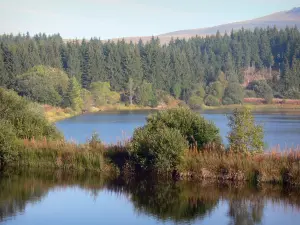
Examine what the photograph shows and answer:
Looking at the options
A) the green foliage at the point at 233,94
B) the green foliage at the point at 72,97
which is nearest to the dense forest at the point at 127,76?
the green foliage at the point at 233,94

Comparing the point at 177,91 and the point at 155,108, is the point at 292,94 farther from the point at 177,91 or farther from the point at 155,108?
the point at 155,108

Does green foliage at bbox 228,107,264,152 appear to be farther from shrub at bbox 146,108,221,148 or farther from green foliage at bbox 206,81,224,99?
green foliage at bbox 206,81,224,99

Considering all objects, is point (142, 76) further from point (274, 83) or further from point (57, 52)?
point (274, 83)

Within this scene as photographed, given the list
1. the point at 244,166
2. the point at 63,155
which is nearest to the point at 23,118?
the point at 63,155

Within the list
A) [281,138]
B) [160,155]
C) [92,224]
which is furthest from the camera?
[281,138]

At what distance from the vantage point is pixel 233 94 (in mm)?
124125

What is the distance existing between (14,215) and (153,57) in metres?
111

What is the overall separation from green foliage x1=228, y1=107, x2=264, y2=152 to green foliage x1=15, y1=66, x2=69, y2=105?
63672mm

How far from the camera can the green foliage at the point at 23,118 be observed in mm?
30422

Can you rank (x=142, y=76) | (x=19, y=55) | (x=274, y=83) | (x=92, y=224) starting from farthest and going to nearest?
(x=274, y=83) → (x=142, y=76) → (x=19, y=55) → (x=92, y=224)

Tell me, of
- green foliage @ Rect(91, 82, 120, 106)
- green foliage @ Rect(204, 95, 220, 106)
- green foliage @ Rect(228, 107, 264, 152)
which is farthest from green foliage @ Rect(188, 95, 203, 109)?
green foliage @ Rect(228, 107, 264, 152)

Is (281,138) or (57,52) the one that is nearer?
(281,138)

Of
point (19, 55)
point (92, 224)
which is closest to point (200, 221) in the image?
point (92, 224)

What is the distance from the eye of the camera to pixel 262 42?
557 feet
